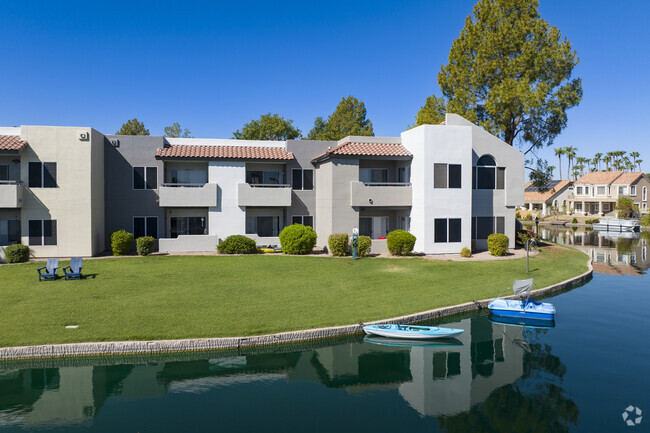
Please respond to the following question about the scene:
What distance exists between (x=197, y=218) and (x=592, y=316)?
82.0 ft

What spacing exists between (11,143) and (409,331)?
2548cm

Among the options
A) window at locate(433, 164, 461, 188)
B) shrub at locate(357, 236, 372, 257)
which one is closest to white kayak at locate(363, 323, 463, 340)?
shrub at locate(357, 236, 372, 257)

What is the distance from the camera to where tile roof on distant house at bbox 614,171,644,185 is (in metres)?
88.4

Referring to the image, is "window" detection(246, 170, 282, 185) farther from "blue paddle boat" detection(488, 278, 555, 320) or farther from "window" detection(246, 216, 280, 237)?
"blue paddle boat" detection(488, 278, 555, 320)

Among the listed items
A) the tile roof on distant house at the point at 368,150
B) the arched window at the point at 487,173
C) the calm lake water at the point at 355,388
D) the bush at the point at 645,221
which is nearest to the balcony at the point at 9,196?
the calm lake water at the point at 355,388

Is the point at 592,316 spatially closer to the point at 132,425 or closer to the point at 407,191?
the point at 407,191

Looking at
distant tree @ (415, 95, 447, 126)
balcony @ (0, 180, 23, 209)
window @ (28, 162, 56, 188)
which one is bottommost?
balcony @ (0, 180, 23, 209)

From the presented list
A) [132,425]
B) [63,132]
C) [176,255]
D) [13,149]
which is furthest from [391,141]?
[132,425]

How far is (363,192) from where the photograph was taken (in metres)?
30.8

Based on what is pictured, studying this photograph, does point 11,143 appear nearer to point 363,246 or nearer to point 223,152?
point 223,152

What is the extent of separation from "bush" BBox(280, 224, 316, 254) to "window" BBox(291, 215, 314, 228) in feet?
10.6

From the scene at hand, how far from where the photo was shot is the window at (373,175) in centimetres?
3316

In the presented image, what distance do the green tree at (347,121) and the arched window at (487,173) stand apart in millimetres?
36910

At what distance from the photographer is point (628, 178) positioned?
89188 millimetres
